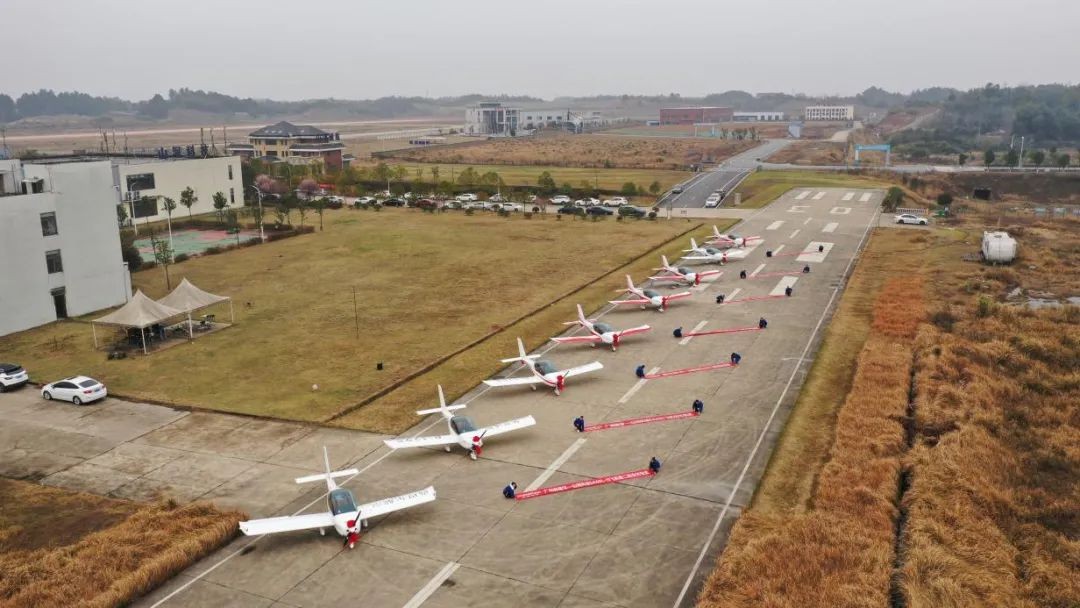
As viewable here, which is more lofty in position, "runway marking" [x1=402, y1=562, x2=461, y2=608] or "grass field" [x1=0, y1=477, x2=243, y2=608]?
"grass field" [x1=0, y1=477, x2=243, y2=608]

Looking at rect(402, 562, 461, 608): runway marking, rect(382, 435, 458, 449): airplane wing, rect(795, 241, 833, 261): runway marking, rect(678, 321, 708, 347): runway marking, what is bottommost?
rect(402, 562, 461, 608): runway marking

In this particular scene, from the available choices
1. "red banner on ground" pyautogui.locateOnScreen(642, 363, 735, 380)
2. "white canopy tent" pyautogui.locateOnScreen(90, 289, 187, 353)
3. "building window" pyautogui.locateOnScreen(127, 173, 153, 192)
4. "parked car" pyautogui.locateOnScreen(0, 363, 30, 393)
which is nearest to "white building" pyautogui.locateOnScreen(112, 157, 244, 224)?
"building window" pyautogui.locateOnScreen(127, 173, 153, 192)

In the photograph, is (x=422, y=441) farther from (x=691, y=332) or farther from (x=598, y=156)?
(x=598, y=156)

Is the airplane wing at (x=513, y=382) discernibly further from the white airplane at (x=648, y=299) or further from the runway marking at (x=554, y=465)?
the white airplane at (x=648, y=299)

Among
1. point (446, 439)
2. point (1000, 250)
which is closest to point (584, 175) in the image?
point (1000, 250)

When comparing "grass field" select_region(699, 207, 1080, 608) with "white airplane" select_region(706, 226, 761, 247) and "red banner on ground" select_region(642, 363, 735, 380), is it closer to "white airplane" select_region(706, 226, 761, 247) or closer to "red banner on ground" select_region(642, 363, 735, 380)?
"red banner on ground" select_region(642, 363, 735, 380)

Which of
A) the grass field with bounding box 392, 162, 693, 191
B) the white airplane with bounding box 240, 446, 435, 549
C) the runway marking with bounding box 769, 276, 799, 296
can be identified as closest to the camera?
the white airplane with bounding box 240, 446, 435, 549
